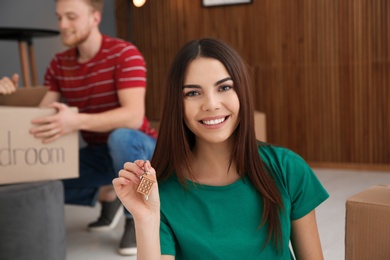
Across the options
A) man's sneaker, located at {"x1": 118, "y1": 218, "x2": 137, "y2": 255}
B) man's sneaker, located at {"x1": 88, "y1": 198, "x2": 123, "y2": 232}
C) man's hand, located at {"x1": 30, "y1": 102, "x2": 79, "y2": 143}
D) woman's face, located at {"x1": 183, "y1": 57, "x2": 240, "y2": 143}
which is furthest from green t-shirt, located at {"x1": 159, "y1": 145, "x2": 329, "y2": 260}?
man's sneaker, located at {"x1": 88, "y1": 198, "x2": 123, "y2": 232}

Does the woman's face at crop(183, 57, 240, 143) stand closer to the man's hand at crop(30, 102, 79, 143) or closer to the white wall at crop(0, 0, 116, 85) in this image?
the man's hand at crop(30, 102, 79, 143)

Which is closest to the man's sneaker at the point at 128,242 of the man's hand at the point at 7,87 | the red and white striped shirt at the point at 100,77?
the red and white striped shirt at the point at 100,77

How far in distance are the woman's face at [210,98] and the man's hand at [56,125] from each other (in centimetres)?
94

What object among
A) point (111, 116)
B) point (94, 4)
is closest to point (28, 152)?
point (111, 116)

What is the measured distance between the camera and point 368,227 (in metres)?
1.04

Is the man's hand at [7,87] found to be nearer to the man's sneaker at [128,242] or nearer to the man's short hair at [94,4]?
the man's short hair at [94,4]

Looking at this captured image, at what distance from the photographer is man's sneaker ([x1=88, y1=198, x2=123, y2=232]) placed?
295 cm

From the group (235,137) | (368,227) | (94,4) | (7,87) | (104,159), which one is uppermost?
(94,4)

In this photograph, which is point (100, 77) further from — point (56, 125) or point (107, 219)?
point (107, 219)

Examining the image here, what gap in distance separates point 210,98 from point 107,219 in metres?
1.85

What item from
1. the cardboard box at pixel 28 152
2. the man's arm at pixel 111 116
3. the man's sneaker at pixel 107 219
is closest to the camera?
the cardboard box at pixel 28 152

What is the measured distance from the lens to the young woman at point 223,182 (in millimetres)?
1250

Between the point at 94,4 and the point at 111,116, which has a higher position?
the point at 94,4

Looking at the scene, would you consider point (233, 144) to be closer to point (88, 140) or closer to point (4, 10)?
point (88, 140)
